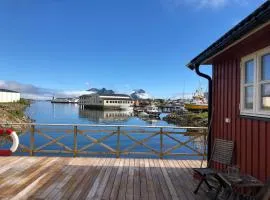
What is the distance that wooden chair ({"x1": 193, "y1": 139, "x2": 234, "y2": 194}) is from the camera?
3793 mm

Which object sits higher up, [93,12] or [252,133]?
[93,12]

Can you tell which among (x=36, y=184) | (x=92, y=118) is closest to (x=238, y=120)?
(x=36, y=184)

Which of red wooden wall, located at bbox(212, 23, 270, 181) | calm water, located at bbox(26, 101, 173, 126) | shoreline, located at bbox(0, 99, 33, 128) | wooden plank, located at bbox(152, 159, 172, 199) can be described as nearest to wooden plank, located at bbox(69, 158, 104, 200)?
wooden plank, located at bbox(152, 159, 172, 199)

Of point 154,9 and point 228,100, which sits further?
point 154,9

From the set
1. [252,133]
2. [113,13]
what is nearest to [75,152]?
[252,133]

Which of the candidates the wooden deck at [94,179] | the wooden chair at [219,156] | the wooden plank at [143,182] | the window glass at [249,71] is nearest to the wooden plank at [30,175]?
the wooden deck at [94,179]

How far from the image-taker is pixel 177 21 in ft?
53.2

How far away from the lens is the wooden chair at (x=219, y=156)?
3.79 m

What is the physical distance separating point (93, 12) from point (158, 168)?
10.7 metres

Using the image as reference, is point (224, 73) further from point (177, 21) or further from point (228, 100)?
point (177, 21)

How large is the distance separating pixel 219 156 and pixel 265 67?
65.4 inches

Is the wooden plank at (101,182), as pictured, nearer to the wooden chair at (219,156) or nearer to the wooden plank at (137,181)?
the wooden plank at (137,181)

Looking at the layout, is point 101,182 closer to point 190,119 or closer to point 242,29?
point 242,29

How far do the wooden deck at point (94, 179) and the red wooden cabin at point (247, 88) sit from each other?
1013mm
